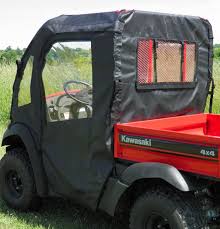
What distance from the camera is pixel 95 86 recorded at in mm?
4230

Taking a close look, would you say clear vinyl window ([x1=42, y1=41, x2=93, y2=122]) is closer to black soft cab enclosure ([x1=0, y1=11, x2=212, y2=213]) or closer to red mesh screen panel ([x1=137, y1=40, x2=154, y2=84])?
black soft cab enclosure ([x1=0, y1=11, x2=212, y2=213])

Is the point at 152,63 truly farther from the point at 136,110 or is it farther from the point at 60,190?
the point at 60,190

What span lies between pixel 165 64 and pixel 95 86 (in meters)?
0.70

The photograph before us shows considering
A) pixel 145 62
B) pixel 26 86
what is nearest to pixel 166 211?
pixel 145 62

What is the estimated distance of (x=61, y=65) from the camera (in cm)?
470

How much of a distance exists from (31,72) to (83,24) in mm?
784

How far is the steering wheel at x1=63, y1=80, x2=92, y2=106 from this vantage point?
4367mm

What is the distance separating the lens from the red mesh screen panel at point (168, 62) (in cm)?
448

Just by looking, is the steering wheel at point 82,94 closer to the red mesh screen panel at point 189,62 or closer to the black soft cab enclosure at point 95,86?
the black soft cab enclosure at point 95,86

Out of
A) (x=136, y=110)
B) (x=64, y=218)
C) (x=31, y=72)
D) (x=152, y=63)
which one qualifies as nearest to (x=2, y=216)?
(x=64, y=218)

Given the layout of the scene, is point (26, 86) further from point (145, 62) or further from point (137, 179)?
point (137, 179)

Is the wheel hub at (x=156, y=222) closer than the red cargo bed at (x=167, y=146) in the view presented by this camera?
No

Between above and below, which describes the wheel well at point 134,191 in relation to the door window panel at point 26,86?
below

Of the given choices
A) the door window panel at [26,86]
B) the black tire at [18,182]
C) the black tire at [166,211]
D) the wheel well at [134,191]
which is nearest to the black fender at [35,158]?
the black tire at [18,182]
